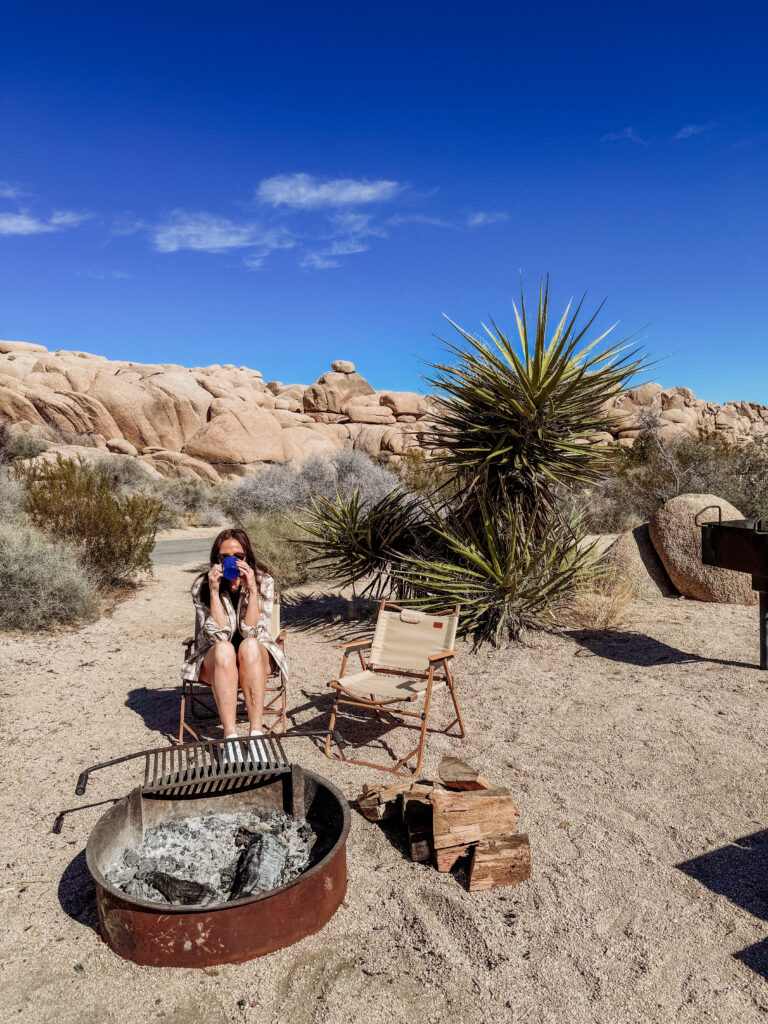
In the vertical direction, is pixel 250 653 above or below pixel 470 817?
above

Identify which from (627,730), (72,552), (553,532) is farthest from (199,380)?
(627,730)

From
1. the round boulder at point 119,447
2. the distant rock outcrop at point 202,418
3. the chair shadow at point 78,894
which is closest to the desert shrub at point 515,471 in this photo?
the chair shadow at point 78,894

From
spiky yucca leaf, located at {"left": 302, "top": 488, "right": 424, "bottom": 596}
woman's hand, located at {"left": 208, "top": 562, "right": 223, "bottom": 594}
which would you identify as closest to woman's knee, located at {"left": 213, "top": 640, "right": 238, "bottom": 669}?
woman's hand, located at {"left": 208, "top": 562, "right": 223, "bottom": 594}

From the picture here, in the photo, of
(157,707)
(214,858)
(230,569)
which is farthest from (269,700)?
(214,858)

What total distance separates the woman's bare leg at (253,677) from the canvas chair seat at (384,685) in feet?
1.64

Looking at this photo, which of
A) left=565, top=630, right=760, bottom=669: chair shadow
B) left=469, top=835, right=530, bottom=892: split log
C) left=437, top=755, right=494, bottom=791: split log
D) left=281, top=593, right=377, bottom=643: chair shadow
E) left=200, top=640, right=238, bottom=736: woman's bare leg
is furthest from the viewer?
left=281, top=593, right=377, bottom=643: chair shadow

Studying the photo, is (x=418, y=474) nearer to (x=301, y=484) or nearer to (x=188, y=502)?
(x=301, y=484)

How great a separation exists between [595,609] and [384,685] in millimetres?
3272

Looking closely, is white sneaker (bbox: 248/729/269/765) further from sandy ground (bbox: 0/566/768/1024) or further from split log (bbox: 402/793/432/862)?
split log (bbox: 402/793/432/862)

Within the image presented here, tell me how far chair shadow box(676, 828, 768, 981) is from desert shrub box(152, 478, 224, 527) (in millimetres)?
15624

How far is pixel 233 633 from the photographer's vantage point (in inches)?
159

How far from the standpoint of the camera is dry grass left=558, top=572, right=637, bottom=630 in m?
6.63

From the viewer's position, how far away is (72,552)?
8109 millimetres

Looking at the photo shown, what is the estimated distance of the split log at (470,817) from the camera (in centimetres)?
276
